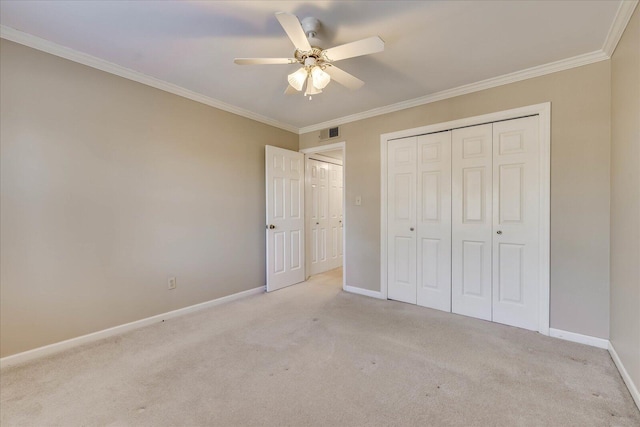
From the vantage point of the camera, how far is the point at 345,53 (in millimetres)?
1816

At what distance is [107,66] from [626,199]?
4174 mm

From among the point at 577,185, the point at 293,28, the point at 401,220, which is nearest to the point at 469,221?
the point at 401,220

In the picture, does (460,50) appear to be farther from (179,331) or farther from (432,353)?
(179,331)

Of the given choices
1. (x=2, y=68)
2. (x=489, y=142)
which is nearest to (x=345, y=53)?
(x=489, y=142)

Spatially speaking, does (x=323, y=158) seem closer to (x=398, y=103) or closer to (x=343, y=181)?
(x=343, y=181)

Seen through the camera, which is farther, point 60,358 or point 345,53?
point 60,358

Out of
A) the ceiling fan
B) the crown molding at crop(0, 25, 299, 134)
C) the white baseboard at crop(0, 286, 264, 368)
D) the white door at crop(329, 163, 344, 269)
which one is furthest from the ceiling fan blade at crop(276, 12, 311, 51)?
the white door at crop(329, 163, 344, 269)

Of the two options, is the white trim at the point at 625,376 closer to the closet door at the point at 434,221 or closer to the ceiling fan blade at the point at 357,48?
the closet door at the point at 434,221

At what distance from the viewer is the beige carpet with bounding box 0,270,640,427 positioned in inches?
60.5

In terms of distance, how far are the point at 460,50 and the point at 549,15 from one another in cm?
56

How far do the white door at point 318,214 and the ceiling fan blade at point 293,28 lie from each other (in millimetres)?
2732

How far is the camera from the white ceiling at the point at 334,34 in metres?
1.77

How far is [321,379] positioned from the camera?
6.13 feet

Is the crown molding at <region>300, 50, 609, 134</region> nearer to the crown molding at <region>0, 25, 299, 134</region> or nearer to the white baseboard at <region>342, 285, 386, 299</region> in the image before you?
the crown molding at <region>0, 25, 299, 134</region>
